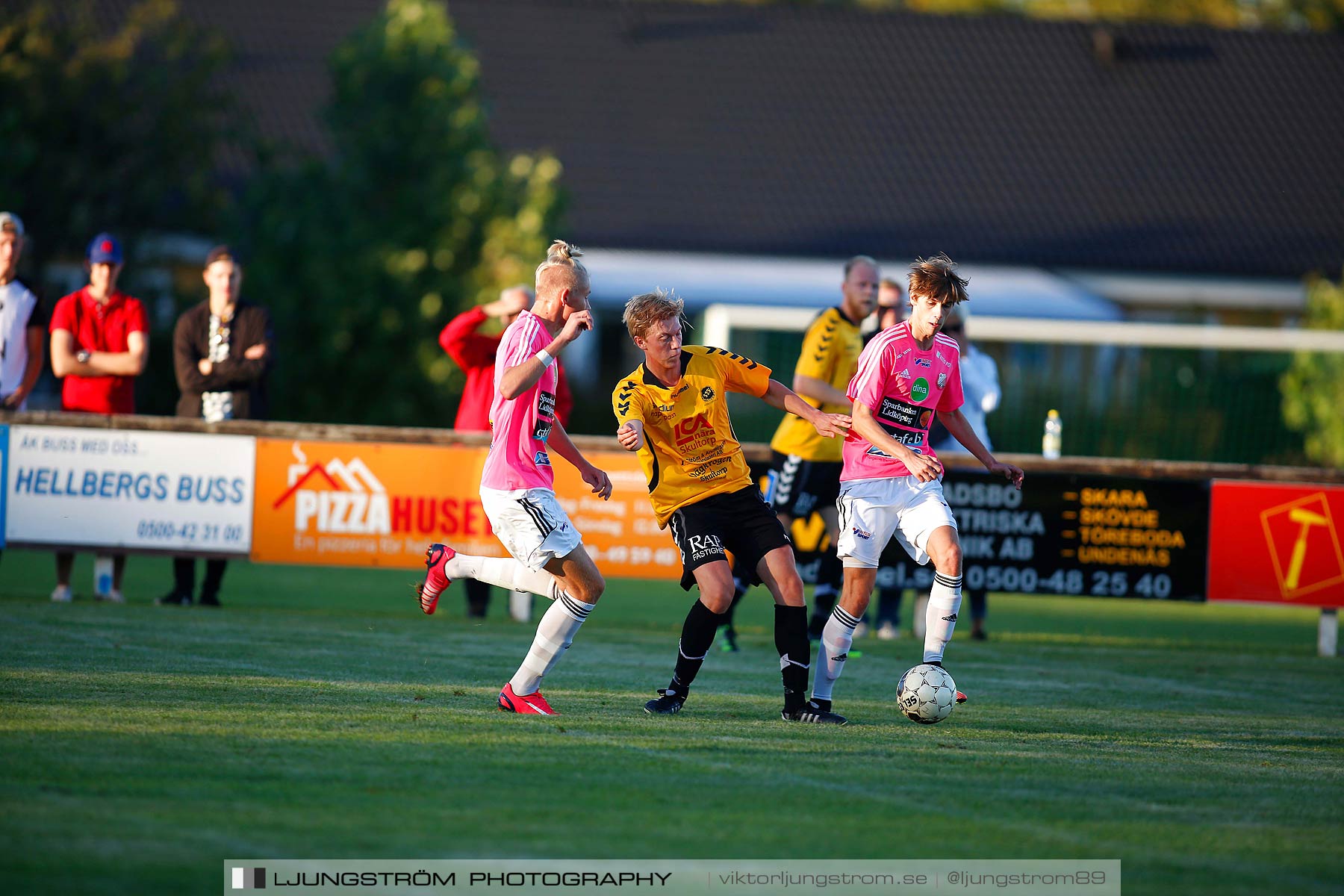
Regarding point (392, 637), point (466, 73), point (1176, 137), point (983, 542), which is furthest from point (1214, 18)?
point (392, 637)

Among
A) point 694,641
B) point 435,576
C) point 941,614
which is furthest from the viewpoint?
point 941,614

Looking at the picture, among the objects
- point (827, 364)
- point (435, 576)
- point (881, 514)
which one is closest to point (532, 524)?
point (435, 576)

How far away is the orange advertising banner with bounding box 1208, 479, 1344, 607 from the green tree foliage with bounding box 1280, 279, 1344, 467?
636 cm

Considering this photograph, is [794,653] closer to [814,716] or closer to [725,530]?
[814,716]

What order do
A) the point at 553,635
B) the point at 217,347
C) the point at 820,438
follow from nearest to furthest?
the point at 553,635
the point at 820,438
the point at 217,347

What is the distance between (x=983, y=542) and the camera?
12.2m

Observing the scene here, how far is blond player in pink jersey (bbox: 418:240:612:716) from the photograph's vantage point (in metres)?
6.83

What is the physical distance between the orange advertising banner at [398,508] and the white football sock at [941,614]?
473 centimetres

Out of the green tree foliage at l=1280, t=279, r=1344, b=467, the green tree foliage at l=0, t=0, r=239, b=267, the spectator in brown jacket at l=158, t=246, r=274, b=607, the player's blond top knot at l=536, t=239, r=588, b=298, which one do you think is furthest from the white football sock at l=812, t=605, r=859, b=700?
the green tree foliage at l=0, t=0, r=239, b=267

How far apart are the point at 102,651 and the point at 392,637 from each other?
2106mm

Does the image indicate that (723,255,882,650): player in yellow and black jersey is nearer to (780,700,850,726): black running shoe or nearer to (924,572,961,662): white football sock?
(924,572,961,662): white football sock

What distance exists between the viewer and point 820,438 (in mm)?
10539

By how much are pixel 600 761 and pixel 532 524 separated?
1281 millimetres

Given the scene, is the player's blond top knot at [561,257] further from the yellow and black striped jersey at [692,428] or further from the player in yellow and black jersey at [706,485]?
the yellow and black striped jersey at [692,428]
